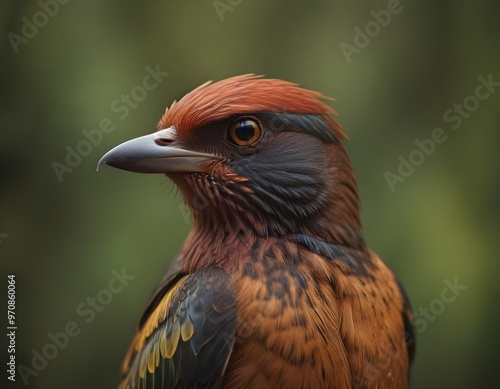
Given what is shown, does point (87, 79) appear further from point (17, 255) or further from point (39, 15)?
point (17, 255)

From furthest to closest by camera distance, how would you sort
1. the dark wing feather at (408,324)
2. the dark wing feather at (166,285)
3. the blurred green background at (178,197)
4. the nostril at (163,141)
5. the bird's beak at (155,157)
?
the blurred green background at (178,197) → the dark wing feather at (408,324) → the dark wing feather at (166,285) → the nostril at (163,141) → the bird's beak at (155,157)

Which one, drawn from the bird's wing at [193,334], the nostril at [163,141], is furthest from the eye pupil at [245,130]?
the bird's wing at [193,334]

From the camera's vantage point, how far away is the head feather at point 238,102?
2.67 m

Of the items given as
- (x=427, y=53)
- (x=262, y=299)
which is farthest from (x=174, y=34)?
(x=262, y=299)

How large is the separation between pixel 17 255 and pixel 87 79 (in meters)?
1.40

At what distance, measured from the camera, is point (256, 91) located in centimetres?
269

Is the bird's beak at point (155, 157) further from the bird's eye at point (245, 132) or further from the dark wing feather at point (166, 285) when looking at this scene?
the dark wing feather at point (166, 285)

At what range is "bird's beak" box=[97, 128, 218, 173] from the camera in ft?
8.60

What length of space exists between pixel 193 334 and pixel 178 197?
229 cm

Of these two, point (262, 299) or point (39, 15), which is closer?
point (262, 299)

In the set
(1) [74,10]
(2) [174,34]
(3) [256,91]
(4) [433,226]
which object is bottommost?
(4) [433,226]

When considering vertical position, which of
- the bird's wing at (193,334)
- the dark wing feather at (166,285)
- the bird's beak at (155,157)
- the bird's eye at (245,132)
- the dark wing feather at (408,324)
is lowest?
the dark wing feather at (408,324)

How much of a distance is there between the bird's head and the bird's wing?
0.31 meters

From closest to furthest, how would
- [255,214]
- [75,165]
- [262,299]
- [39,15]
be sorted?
[262,299]
[255,214]
[39,15]
[75,165]
